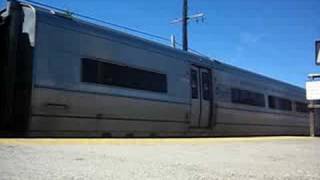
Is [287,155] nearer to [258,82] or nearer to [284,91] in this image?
[258,82]

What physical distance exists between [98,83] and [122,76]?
0.97 metres

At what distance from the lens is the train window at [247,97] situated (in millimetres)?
18641

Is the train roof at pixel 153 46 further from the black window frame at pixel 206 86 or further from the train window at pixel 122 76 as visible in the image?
the train window at pixel 122 76

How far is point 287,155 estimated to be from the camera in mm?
8680

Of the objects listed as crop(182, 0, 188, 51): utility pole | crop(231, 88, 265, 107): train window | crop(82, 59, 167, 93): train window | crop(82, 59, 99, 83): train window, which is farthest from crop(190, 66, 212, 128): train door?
crop(182, 0, 188, 51): utility pole

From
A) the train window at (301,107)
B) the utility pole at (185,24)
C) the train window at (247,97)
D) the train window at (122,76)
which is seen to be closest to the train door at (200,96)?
the train window at (122,76)

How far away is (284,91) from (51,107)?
1555cm

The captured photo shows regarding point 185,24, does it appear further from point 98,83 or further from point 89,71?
point 89,71

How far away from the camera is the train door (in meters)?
16.0

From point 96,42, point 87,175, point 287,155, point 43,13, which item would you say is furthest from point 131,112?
point 87,175

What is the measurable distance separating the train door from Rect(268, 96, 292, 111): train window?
5997 millimetres

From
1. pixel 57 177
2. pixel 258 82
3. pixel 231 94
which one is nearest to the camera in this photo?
pixel 57 177

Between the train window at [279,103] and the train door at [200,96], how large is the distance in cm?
600

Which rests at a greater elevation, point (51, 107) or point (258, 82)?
point (258, 82)
